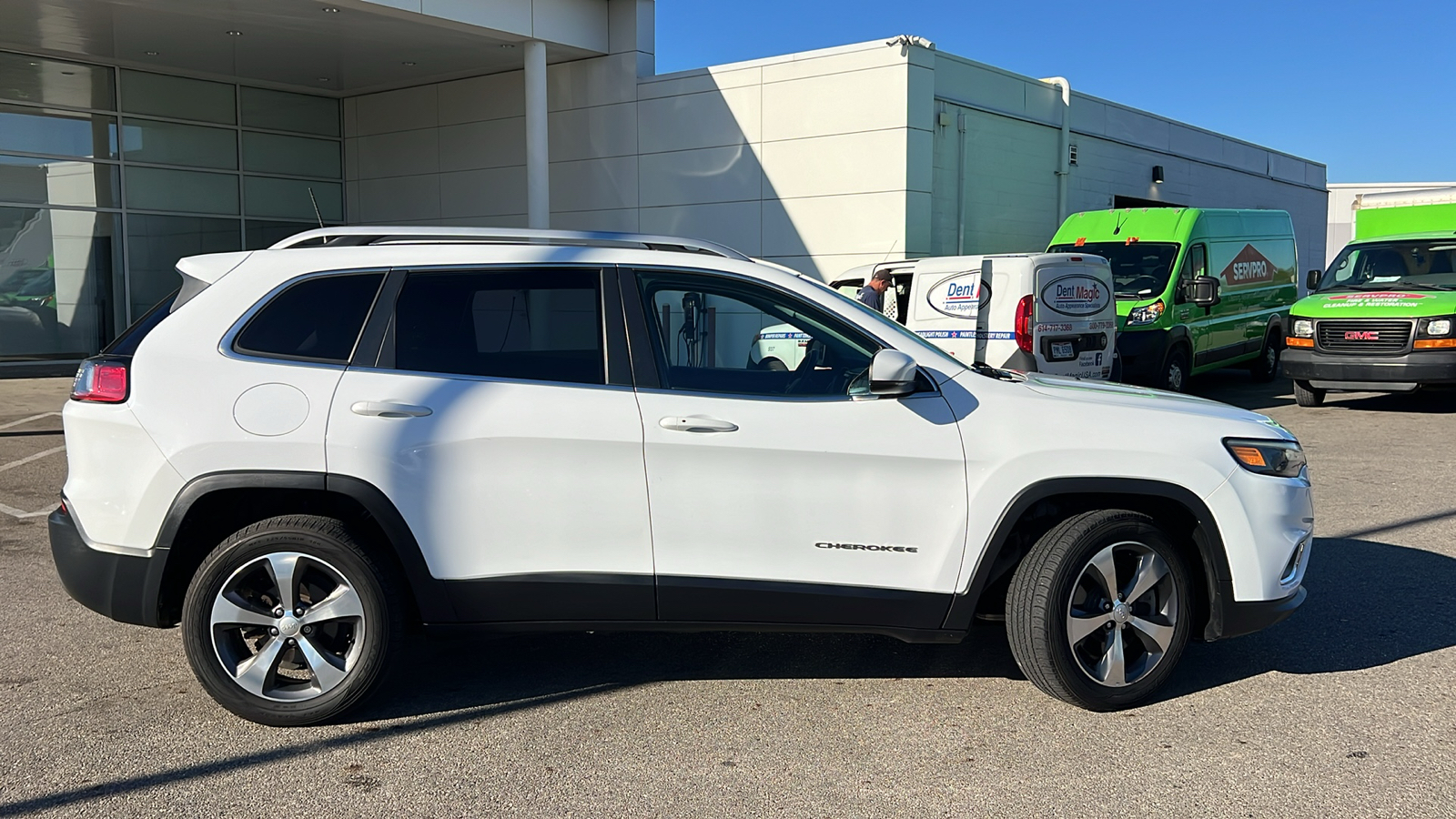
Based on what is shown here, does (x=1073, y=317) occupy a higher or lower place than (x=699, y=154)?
lower

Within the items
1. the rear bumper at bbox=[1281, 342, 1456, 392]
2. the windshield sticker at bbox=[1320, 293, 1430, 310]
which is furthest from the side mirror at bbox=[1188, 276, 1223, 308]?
the windshield sticker at bbox=[1320, 293, 1430, 310]

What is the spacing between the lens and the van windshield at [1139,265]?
48.6 ft

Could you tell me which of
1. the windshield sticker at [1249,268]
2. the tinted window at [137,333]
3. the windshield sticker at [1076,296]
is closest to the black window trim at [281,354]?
the tinted window at [137,333]

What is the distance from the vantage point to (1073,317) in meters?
11.8

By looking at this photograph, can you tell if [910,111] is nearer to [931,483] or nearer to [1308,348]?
[1308,348]

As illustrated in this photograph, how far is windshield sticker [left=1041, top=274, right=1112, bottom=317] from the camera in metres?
11.6

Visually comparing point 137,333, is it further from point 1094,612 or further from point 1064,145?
point 1064,145

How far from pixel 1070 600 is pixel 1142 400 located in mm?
841

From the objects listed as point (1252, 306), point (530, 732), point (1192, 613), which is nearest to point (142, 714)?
point (530, 732)

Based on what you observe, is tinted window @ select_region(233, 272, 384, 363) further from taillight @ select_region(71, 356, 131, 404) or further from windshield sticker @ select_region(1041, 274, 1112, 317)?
windshield sticker @ select_region(1041, 274, 1112, 317)

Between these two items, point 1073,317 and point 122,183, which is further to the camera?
point 122,183

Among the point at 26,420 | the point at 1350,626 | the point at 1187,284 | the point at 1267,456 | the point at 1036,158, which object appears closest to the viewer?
the point at 1267,456

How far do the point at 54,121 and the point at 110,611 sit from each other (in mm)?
19400

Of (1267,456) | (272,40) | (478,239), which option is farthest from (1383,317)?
(272,40)
